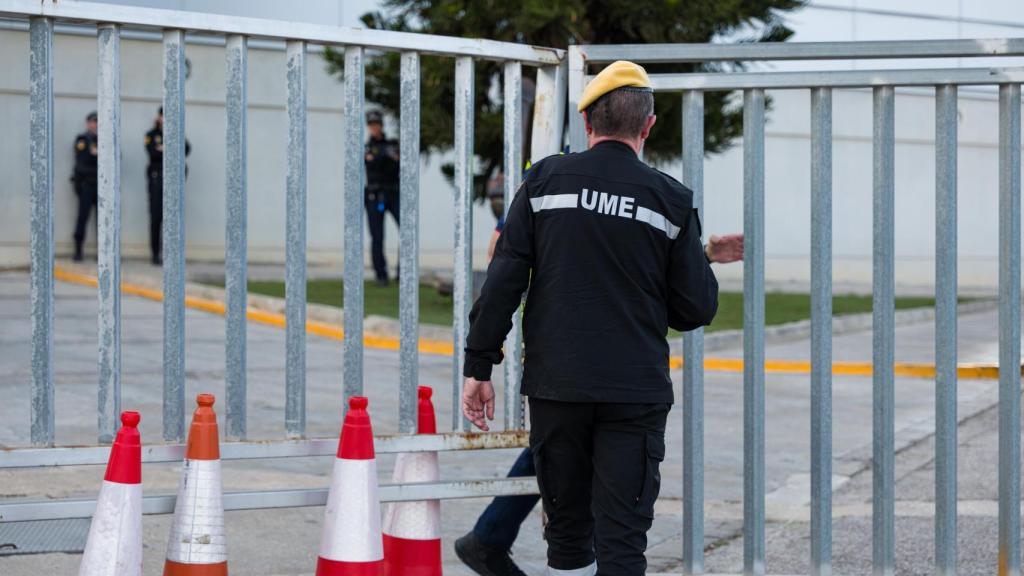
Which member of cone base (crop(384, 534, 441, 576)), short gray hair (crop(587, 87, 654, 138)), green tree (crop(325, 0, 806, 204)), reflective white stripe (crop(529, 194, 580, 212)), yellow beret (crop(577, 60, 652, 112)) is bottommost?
cone base (crop(384, 534, 441, 576))

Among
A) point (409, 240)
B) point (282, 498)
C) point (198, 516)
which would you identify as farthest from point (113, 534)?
point (409, 240)

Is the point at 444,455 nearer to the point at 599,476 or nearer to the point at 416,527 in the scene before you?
the point at 416,527

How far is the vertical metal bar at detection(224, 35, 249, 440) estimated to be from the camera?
3773 millimetres

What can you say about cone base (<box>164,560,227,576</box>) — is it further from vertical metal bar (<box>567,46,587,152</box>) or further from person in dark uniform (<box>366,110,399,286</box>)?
person in dark uniform (<box>366,110,399,286</box>)

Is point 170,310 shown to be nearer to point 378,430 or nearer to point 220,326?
point 378,430

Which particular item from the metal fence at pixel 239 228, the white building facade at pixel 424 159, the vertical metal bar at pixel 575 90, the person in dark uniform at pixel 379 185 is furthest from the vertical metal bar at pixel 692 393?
the person in dark uniform at pixel 379 185

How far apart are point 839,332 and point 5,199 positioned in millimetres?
10752

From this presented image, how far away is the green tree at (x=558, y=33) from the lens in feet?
40.8

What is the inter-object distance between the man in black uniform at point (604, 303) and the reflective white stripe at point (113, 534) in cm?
96

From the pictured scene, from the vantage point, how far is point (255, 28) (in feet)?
12.3

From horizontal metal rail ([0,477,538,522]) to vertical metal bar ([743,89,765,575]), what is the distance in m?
0.69

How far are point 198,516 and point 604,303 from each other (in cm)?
120

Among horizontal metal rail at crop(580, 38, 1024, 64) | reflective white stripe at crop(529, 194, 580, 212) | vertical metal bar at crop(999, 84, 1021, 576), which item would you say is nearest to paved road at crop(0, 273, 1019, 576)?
vertical metal bar at crop(999, 84, 1021, 576)

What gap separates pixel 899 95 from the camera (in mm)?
23375
